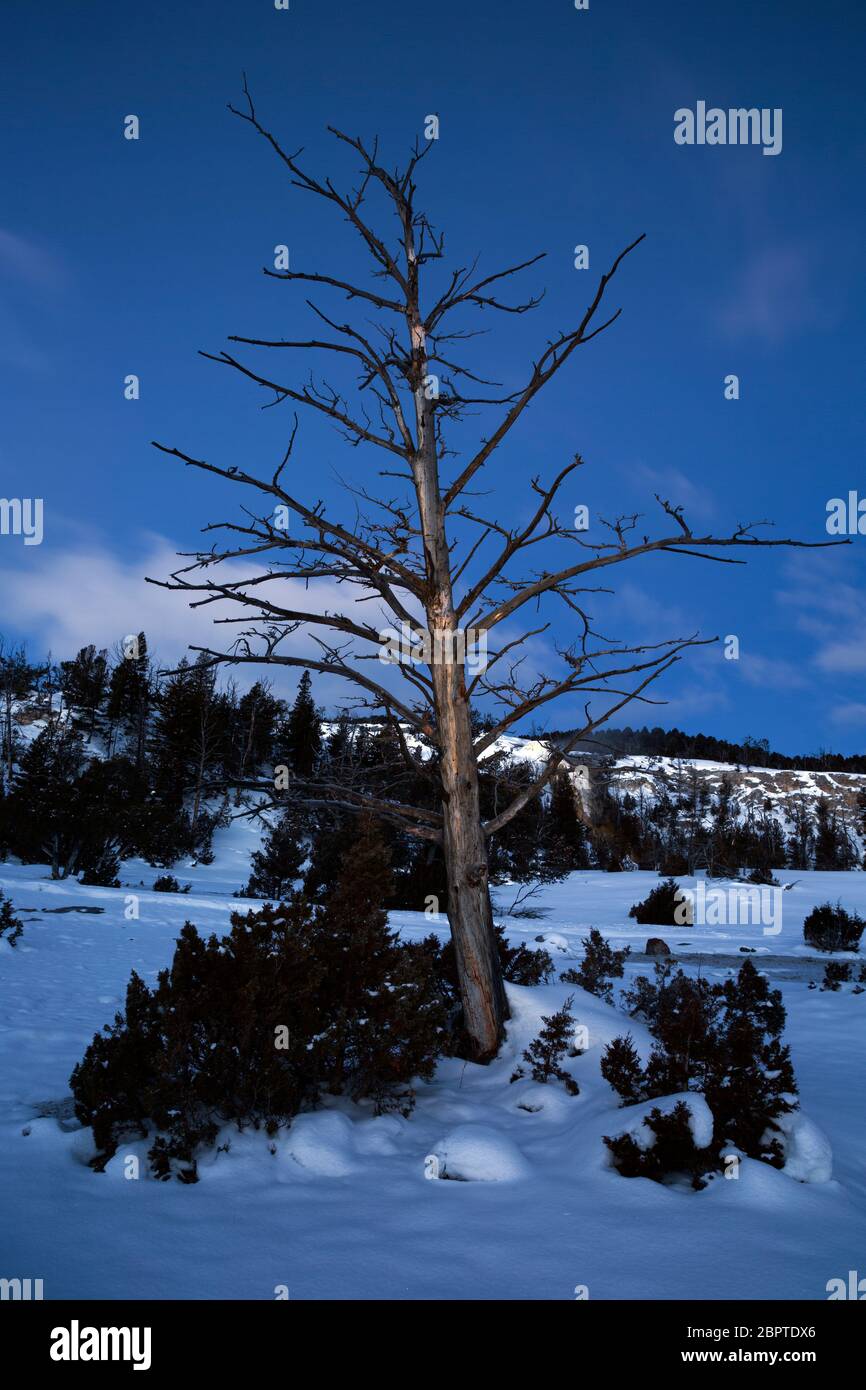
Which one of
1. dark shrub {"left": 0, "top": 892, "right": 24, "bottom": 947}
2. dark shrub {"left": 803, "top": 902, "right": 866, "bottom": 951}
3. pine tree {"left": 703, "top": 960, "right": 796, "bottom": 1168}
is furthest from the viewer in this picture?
dark shrub {"left": 803, "top": 902, "right": 866, "bottom": 951}

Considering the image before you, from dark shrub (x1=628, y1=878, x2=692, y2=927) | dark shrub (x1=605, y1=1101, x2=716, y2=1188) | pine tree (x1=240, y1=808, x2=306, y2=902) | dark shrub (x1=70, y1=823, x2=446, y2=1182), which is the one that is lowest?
dark shrub (x1=628, y1=878, x2=692, y2=927)

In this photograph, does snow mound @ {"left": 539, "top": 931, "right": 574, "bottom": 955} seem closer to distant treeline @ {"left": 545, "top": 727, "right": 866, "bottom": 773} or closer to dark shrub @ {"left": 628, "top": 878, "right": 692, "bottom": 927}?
dark shrub @ {"left": 628, "top": 878, "right": 692, "bottom": 927}

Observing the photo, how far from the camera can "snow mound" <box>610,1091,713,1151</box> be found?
353 centimetres

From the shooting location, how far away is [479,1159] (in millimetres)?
3680

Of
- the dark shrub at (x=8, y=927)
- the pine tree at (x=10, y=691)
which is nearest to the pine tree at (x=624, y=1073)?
the dark shrub at (x=8, y=927)

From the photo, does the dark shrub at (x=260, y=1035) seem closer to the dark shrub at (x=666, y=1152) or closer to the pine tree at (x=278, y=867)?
the dark shrub at (x=666, y=1152)

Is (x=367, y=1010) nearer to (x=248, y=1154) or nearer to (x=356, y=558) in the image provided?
(x=248, y=1154)

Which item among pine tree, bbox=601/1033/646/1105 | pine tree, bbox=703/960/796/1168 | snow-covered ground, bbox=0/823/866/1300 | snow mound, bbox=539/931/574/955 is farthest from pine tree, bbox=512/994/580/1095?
snow mound, bbox=539/931/574/955

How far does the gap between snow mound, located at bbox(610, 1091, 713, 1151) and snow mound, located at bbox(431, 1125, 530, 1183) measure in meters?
0.56

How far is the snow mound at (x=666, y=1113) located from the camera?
3.53 m

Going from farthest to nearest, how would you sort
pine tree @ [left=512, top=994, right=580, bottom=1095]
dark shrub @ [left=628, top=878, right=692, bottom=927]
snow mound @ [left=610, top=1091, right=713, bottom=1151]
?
dark shrub @ [left=628, top=878, right=692, bottom=927] → pine tree @ [left=512, top=994, right=580, bottom=1095] → snow mound @ [left=610, top=1091, right=713, bottom=1151]

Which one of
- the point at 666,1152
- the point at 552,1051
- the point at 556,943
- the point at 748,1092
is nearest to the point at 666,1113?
the point at 666,1152

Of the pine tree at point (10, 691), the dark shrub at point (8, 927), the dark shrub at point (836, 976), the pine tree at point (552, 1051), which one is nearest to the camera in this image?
the pine tree at point (552, 1051)

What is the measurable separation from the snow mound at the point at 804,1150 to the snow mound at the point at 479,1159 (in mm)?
1345
